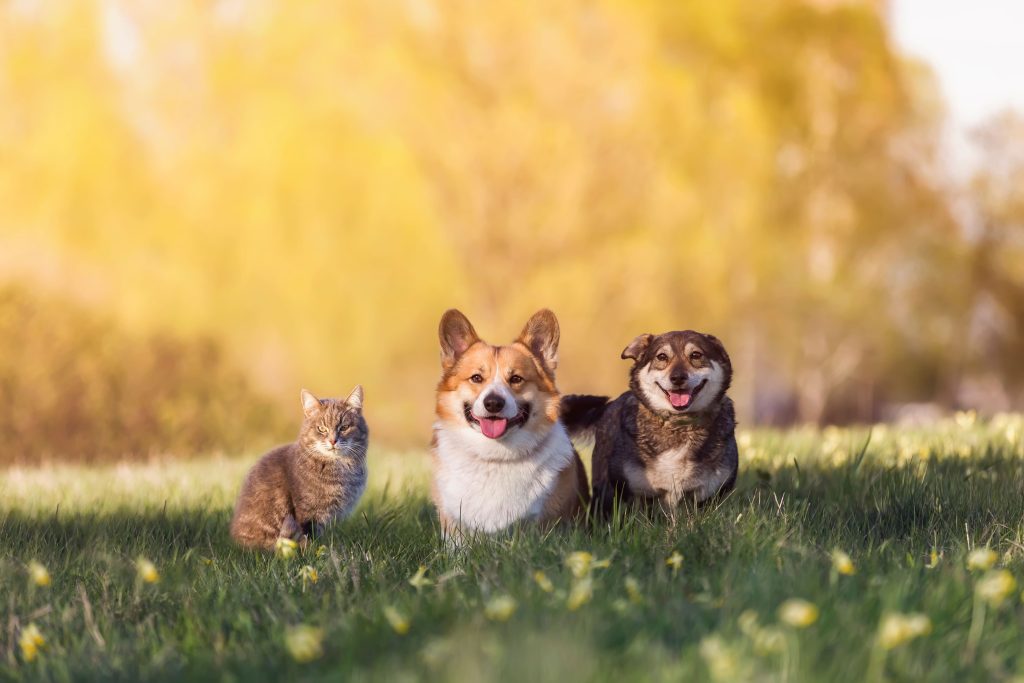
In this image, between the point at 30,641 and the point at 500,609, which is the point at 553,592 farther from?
the point at 30,641

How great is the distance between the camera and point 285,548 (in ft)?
16.0

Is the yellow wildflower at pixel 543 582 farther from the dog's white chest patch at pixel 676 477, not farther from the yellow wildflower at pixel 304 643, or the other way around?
the dog's white chest patch at pixel 676 477

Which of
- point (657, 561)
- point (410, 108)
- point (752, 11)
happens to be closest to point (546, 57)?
point (410, 108)

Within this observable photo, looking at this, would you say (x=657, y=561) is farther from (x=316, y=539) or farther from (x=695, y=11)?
(x=695, y=11)

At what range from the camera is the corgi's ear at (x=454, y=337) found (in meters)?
5.41

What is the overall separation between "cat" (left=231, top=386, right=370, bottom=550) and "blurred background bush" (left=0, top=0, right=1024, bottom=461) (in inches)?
298

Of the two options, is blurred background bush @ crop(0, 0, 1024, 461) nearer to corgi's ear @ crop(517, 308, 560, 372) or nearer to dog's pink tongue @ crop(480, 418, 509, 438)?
corgi's ear @ crop(517, 308, 560, 372)

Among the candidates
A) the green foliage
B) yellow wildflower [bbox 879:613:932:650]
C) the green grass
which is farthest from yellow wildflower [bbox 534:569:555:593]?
the green foliage

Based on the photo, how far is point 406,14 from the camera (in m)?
14.8

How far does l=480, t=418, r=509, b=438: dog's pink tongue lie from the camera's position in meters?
5.09

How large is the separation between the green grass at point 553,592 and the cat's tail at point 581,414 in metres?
0.90

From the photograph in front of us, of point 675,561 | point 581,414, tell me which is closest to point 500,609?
point 675,561

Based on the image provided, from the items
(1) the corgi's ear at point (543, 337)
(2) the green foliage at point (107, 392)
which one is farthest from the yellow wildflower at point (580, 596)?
(2) the green foliage at point (107, 392)

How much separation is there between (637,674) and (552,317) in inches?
104
